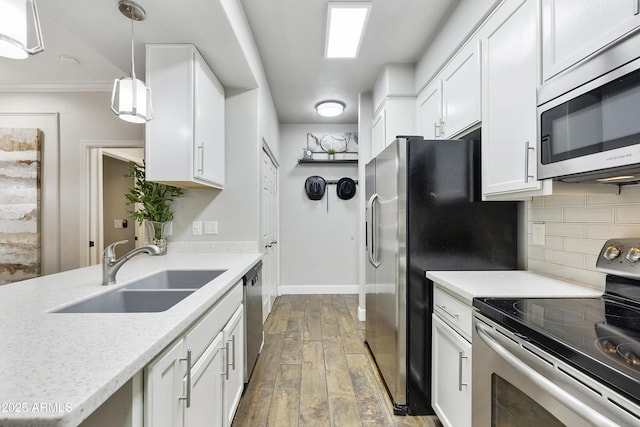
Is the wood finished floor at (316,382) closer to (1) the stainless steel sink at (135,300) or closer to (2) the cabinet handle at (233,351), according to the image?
(2) the cabinet handle at (233,351)

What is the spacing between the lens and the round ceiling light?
375cm

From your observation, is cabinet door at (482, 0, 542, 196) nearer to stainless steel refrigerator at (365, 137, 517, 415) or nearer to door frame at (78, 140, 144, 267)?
stainless steel refrigerator at (365, 137, 517, 415)

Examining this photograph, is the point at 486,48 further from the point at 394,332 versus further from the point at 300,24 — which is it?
the point at 394,332

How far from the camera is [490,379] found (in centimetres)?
116

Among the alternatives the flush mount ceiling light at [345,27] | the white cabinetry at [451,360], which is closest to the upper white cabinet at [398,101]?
the flush mount ceiling light at [345,27]

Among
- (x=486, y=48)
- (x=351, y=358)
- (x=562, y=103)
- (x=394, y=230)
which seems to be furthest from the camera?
(x=351, y=358)

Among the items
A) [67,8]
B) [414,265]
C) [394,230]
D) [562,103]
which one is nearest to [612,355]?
[562,103]

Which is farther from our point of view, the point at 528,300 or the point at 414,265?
the point at 414,265

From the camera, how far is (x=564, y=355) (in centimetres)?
82

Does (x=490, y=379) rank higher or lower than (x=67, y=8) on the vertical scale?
lower

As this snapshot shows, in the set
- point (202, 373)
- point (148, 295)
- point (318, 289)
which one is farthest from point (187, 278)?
point (318, 289)

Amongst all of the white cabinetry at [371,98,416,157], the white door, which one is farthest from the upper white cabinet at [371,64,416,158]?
the white door

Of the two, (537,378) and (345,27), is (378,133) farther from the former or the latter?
(537,378)

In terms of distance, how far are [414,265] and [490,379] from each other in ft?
2.35
